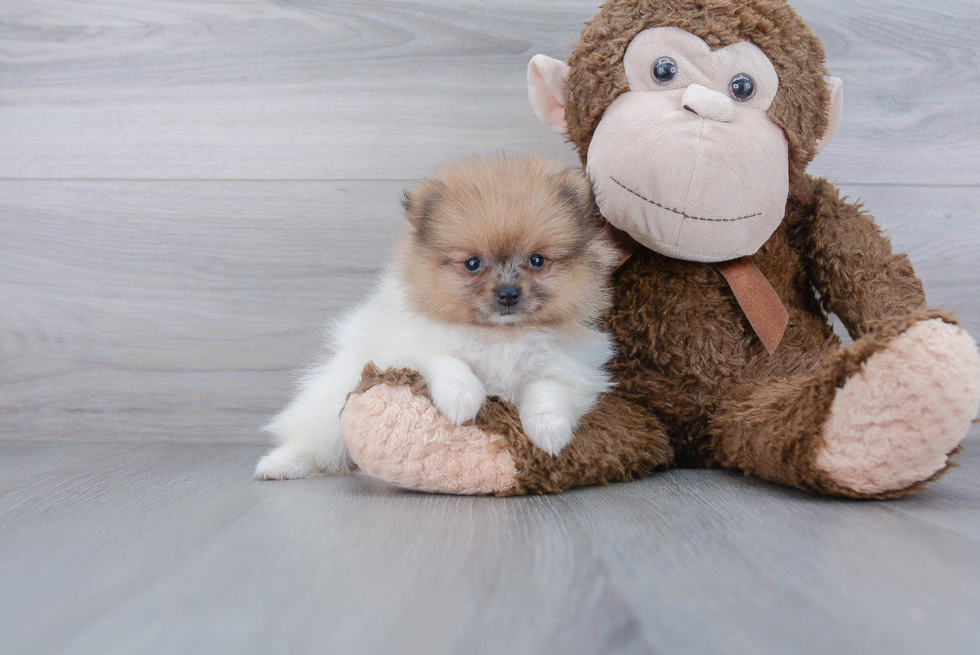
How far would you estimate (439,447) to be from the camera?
99cm

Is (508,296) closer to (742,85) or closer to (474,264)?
(474,264)

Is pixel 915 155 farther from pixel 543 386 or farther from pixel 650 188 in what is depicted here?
pixel 543 386

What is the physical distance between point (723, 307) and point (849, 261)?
0.72ft

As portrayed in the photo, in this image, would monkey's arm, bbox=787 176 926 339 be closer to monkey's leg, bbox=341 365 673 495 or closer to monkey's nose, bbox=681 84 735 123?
monkey's nose, bbox=681 84 735 123

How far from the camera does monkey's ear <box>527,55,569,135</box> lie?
4.00ft

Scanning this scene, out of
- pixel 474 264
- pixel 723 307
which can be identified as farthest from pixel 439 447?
pixel 723 307

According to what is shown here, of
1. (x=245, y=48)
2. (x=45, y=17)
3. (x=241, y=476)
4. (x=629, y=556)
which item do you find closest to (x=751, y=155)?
(x=629, y=556)

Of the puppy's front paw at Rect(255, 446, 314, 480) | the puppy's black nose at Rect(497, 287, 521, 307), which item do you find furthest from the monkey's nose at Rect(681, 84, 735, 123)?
the puppy's front paw at Rect(255, 446, 314, 480)

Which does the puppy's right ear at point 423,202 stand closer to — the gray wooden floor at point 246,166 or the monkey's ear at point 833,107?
the gray wooden floor at point 246,166

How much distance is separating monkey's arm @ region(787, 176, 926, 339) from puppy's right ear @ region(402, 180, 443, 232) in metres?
0.62

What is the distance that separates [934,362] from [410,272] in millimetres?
698

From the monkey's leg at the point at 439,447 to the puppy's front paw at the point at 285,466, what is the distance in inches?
10.9

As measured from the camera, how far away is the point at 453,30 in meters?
1.60

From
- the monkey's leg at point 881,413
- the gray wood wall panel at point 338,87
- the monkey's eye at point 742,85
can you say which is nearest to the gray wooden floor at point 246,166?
the gray wood wall panel at point 338,87
